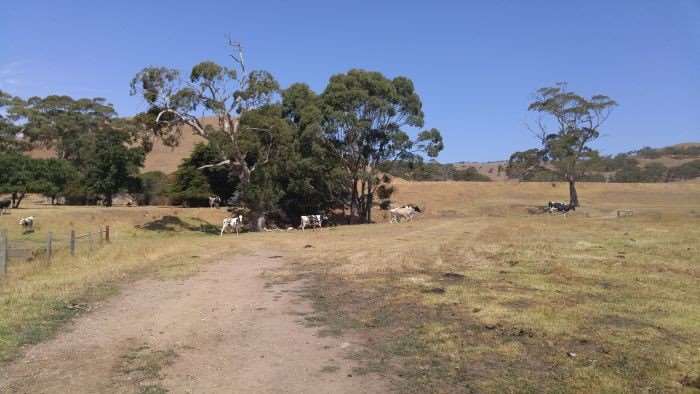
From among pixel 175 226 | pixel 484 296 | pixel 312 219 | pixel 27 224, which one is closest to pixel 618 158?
pixel 312 219

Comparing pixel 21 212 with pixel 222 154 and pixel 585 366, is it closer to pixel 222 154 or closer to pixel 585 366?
pixel 222 154

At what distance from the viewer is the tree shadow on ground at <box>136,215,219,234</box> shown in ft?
148

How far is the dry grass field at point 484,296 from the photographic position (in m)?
8.21

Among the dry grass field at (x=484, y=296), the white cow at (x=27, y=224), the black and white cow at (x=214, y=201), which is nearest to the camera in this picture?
the dry grass field at (x=484, y=296)

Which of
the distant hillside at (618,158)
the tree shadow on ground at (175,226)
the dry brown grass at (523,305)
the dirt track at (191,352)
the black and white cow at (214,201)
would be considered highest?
the distant hillside at (618,158)

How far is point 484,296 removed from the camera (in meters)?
13.3

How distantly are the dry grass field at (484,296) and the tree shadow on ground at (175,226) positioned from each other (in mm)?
15440

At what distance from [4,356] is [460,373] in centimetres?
629

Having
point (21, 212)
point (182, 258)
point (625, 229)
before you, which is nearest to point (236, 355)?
point (182, 258)

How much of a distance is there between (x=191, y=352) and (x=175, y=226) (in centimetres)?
3825

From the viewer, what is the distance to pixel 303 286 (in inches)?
642

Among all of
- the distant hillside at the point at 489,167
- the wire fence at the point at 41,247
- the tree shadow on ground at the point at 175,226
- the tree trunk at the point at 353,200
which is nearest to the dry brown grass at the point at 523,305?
the wire fence at the point at 41,247

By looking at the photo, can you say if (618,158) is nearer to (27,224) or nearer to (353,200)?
(353,200)

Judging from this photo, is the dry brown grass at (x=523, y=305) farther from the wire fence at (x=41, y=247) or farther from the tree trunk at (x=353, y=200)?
the tree trunk at (x=353, y=200)
